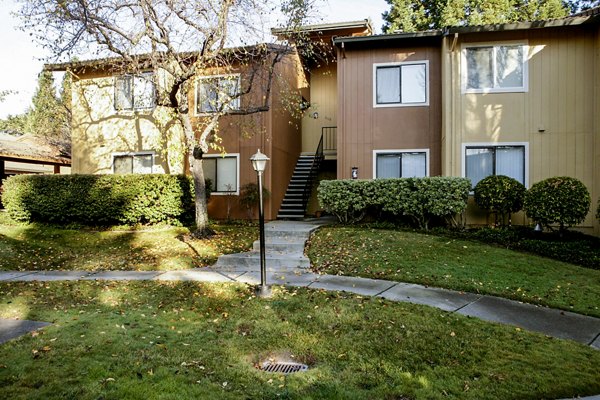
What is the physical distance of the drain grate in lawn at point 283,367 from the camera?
3.91 m

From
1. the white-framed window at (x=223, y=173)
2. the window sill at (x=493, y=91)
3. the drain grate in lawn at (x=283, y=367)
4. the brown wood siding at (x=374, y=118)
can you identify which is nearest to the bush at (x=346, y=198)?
the brown wood siding at (x=374, y=118)

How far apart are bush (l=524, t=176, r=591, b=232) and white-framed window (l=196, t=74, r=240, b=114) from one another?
28.4ft

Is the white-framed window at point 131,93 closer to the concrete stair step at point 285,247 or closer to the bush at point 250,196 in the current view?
the bush at point 250,196

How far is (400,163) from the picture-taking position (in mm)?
13000

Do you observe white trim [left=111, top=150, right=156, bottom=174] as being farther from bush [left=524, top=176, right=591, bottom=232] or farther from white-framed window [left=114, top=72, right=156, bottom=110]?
bush [left=524, top=176, right=591, bottom=232]

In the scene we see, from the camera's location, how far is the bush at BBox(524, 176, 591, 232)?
952cm

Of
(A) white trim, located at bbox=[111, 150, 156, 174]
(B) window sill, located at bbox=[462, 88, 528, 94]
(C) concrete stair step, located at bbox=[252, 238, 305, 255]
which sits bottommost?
(C) concrete stair step, located at bbox=[252, 238, 305, 255]

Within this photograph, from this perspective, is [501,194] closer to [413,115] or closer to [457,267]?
[413,115]

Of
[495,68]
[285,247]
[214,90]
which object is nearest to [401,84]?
[495,68]

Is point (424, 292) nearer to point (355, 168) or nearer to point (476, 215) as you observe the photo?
point (476, 215)

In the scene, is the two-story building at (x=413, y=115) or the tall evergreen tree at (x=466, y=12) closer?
the two-story building at (x=413, y=115)

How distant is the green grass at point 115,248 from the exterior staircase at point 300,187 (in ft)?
7.69

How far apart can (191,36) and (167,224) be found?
5.94 m

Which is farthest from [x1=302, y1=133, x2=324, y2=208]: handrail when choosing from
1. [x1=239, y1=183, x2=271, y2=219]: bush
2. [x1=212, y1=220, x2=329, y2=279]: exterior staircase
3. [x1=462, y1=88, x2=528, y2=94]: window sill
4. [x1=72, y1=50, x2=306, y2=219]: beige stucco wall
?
[x1=462, y1=88, x2=528, y2=94]: window sill
